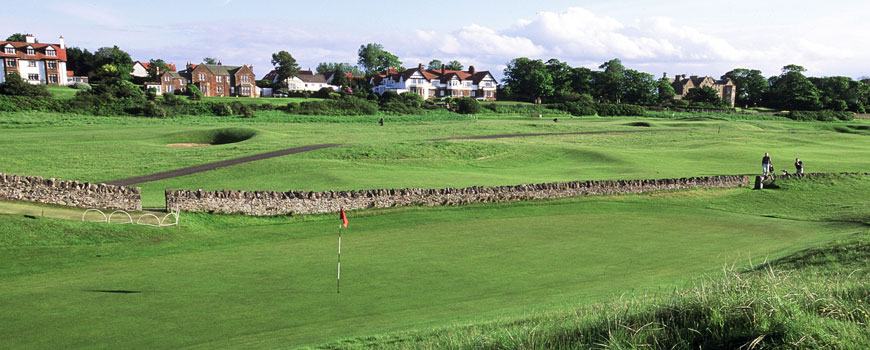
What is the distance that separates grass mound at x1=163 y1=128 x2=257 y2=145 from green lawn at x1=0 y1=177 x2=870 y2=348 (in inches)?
1356

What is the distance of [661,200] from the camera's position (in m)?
29.9

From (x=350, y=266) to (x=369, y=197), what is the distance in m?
9.13

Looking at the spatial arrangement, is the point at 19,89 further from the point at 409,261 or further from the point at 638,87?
the point at 638,87

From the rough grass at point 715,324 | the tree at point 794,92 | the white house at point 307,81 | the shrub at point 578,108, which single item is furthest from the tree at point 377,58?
the rough grass at point 715,324

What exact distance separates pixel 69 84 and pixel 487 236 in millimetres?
121261

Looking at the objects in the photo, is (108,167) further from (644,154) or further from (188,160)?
(644,154)

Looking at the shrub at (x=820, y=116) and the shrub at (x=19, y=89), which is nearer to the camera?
the shrub at (x=19, y=89)

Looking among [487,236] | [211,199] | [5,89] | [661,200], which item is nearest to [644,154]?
[661,200]

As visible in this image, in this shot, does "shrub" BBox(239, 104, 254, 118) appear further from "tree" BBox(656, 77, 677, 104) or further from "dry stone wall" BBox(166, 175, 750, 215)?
"tree" BBox(656, 77, 677, 104)

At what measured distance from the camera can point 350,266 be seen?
1630 cm

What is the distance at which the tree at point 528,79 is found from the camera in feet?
470

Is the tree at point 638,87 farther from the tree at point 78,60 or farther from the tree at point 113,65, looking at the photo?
the tree at point 78,60

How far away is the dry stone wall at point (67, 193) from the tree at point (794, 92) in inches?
5891

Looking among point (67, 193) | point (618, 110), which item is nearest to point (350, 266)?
point (67, 193)
